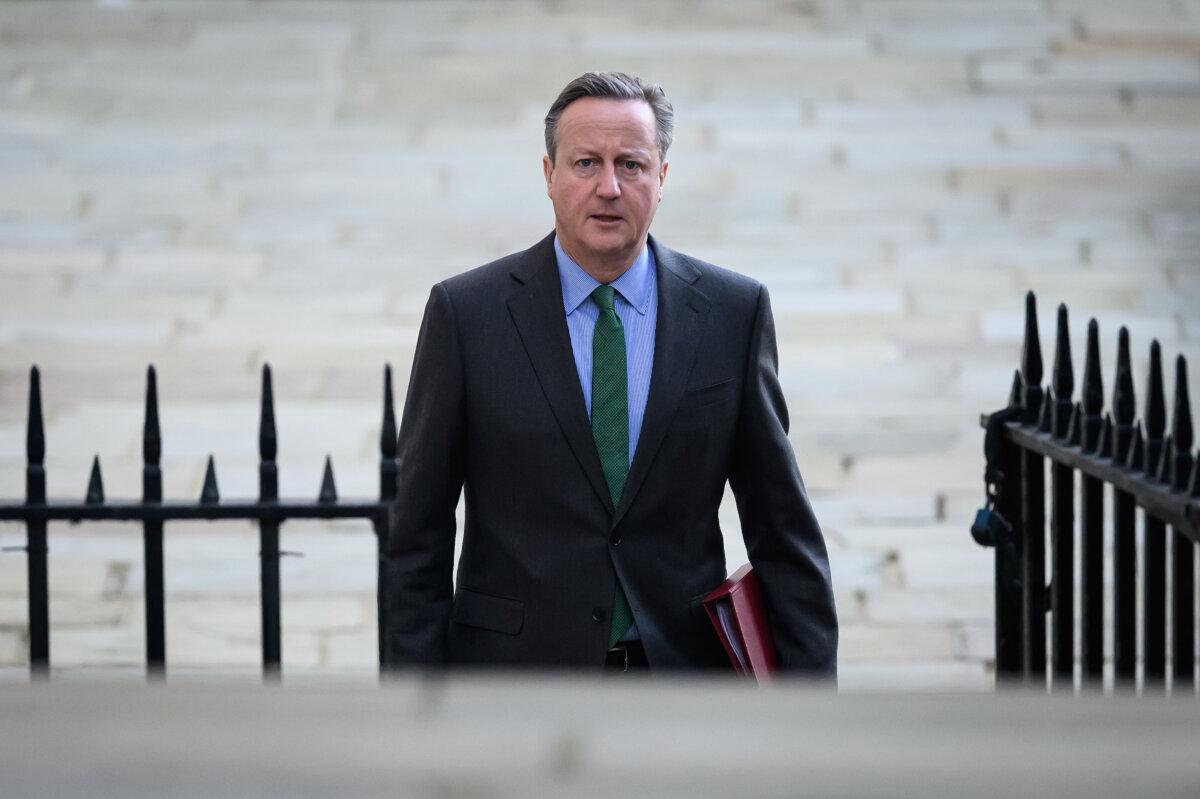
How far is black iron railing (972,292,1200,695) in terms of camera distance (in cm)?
274

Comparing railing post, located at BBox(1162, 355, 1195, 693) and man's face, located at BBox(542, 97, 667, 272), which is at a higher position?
man's face, located at BBox(542, 97, 667, 272)

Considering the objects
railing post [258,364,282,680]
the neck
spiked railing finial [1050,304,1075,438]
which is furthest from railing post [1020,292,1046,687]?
railing post [258,364,282,680]

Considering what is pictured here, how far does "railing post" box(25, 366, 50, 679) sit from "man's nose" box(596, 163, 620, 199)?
1.72 m

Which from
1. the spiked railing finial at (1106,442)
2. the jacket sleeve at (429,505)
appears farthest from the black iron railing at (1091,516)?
the jacket sleeve at (429,505)

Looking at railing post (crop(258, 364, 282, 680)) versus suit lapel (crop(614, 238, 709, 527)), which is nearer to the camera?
suit lapel (crop(614, 238, 709, 527))

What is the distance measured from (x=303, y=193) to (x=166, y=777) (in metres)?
10.2

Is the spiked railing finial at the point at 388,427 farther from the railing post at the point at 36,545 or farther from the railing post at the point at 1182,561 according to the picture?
the railing post at the point at 1182,561

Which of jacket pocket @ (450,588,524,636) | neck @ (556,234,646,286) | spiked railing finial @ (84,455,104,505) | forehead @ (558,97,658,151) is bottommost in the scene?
jacket pocket @ (450,588,524,636)

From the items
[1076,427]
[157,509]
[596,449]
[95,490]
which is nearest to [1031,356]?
[1076,427]

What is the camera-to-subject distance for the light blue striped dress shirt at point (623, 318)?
2.78 meters

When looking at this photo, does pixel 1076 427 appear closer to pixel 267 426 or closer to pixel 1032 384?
pixel 1032 384

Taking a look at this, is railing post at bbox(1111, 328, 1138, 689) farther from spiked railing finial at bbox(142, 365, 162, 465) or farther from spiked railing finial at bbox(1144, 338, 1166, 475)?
spiked railing finial at bbox(142, 365, 162, 465)

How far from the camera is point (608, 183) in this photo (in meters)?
2.65

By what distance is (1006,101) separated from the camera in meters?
12.1
